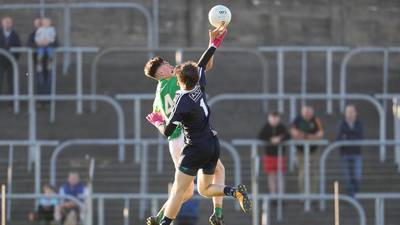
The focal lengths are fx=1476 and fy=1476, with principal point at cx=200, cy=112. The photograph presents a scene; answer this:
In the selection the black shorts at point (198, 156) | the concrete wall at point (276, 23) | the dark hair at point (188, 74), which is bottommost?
the black shorts at point (198, 156)

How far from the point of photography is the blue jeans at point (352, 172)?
824 inches

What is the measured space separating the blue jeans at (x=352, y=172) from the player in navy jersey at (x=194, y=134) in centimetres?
728

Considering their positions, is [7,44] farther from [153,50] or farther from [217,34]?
[217,34]

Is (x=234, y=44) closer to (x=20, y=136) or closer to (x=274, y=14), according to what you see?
(x=274, y=14)

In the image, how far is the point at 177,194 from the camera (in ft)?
45.5

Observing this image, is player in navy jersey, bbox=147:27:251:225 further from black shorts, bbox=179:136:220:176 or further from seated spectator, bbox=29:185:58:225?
seated spectator, bbox=29:185:58:225

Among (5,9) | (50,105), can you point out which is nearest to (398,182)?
(50,105)

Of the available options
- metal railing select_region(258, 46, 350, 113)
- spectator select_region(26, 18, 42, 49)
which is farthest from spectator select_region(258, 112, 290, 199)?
spectator select_region(26, 18, 42, 49)

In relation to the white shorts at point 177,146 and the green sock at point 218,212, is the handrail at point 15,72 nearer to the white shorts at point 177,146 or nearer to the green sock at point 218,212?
the white shorts at point 177,146

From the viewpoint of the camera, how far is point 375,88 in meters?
24.8

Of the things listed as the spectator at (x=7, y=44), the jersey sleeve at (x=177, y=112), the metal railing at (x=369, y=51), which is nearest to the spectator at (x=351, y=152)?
the metal railing at (x=369, y=51)

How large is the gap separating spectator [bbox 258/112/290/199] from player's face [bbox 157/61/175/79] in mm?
6885

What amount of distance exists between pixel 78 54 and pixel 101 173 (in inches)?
103

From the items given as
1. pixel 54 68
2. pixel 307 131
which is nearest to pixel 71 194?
pixel 307 131
